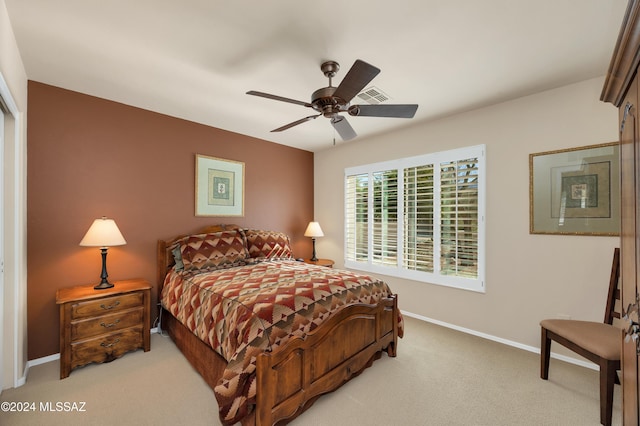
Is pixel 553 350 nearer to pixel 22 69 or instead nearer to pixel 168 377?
pixel 168 377

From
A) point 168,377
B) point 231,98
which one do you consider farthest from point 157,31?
point 168,377

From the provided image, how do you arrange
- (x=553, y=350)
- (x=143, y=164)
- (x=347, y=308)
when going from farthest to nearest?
(x=143, y=164) → (x=553, y=350) → (x=347, y=308)

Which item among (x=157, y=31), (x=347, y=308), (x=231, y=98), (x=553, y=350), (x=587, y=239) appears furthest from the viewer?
(x=231, y=98)

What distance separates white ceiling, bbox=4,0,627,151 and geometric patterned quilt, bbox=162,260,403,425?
184cm

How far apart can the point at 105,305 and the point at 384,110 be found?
2995 mm

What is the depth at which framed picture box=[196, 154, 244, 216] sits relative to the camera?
367cm

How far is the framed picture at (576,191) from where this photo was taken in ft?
7.76

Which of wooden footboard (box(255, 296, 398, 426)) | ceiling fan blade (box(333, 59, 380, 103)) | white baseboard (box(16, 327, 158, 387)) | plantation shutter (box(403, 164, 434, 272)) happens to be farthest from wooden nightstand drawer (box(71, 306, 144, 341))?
plantation shutter (box(403, 164, 434, 272))

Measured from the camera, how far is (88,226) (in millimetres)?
2826

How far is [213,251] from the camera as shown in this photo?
3.21 m

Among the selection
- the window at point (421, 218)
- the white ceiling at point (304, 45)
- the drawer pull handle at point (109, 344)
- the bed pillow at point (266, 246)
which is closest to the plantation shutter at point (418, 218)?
the window at point (421, 218)

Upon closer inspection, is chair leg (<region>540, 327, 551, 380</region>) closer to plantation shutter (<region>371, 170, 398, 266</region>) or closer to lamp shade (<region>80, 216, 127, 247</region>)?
plantation shutter (<region>371, 170, 398, 266</region>)

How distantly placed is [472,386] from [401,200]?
229 centimetres

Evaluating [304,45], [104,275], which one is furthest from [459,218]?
[104,275]
